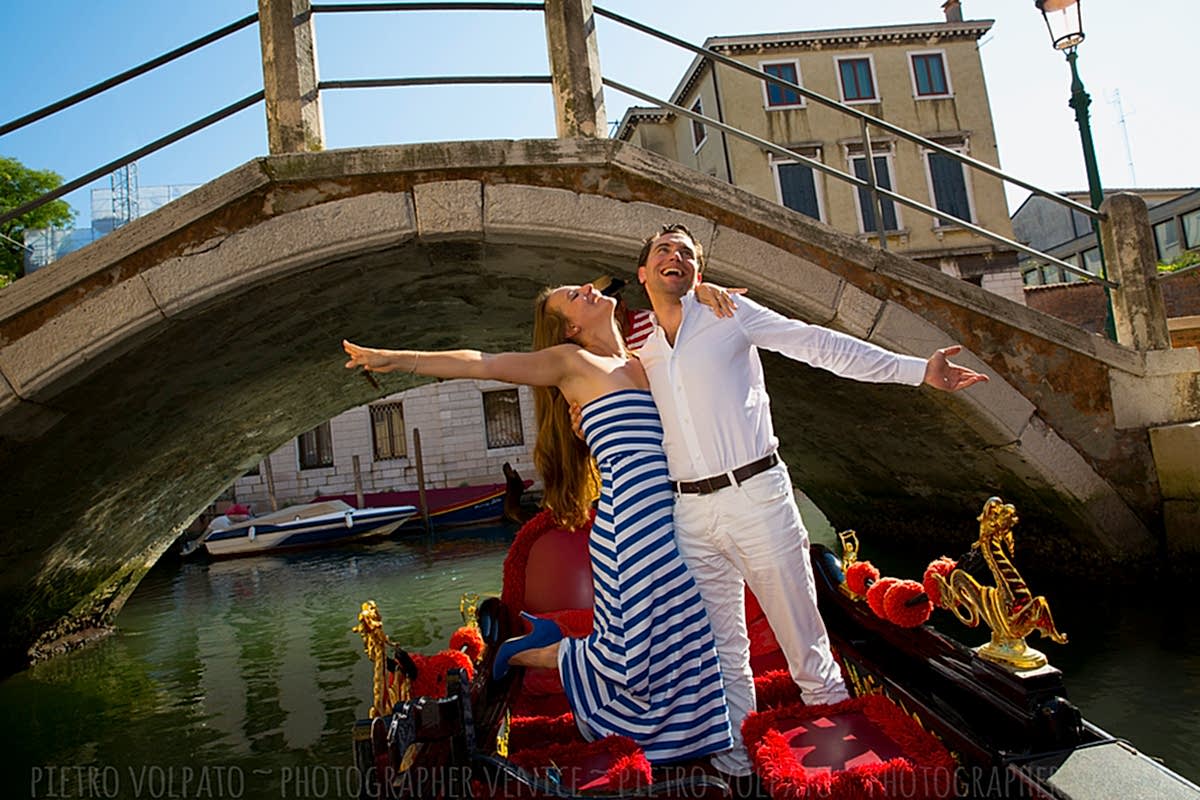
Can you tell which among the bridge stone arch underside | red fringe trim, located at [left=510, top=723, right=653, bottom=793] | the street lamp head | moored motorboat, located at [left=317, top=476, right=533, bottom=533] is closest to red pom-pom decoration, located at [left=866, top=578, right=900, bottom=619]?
red fringe trim, located at [left=510, top=723, right=653, bottom=793]

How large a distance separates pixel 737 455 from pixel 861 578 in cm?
85

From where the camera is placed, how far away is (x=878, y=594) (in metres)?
2.47

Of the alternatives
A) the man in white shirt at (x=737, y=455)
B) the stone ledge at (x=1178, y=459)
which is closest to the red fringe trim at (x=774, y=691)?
the man in white shirt at (x=737, y=455)

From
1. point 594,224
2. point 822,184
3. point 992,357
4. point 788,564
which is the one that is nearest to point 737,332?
point 788,564

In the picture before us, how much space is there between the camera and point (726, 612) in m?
2.21

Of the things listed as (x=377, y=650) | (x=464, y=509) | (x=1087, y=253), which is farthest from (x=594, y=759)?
(x=1087, y=253)

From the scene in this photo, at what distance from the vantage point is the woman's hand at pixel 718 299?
7.23 ft

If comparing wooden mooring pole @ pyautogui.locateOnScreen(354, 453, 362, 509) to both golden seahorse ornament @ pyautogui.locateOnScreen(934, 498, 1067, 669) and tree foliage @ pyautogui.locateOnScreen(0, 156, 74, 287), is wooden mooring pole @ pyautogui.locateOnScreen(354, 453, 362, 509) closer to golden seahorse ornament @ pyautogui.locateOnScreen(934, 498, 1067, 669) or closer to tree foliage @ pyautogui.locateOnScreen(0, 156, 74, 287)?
tree foliage @ pyautogui.locateOnScreen(0, 156, 74, 287)

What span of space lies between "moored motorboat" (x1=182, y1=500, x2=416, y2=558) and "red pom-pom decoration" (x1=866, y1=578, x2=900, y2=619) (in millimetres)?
13210

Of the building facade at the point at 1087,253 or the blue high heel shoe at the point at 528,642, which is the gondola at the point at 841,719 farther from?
the building facade at the point at 1087,253

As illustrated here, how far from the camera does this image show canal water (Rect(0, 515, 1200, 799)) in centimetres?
354

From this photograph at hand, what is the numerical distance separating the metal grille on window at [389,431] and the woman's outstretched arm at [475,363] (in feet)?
58.8

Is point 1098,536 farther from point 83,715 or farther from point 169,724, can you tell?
point 83,715

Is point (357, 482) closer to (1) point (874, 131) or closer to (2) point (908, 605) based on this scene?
(1) point (874, 131)
